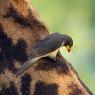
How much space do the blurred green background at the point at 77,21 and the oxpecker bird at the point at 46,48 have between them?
Result: 10901mm

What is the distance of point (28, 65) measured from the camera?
85.6 inches

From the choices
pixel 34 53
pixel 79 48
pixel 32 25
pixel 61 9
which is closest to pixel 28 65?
pixel 34 53

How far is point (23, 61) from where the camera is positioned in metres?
2.26

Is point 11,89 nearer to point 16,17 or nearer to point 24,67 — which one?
point 24,67

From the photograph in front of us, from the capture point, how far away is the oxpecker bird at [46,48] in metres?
2.20

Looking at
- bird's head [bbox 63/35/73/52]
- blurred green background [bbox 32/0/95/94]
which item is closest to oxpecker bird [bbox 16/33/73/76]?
bird's head [bbox 63/35/73/52]

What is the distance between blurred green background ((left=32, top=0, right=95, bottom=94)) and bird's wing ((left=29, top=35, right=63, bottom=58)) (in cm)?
1090

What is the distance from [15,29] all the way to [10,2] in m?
0.12

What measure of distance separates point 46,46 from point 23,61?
4.4 inches

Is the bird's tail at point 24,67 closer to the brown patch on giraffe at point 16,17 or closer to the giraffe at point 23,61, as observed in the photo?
the giraffe at point 23,61

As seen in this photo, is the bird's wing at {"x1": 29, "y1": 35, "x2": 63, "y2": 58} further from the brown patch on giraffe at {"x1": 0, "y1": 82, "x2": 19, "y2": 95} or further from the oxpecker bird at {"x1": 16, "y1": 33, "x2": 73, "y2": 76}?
the brown patch on giraffe at {"x1": 0, "y1": 82, "x2": 19, "y2": 95}

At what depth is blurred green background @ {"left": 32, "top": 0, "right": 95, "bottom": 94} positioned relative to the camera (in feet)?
46.4

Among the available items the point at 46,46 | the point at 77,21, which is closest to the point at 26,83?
the point at 46,46

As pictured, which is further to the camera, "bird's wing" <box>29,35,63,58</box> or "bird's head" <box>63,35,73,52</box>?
"bird's head" <box>63,35,73,52</box>
